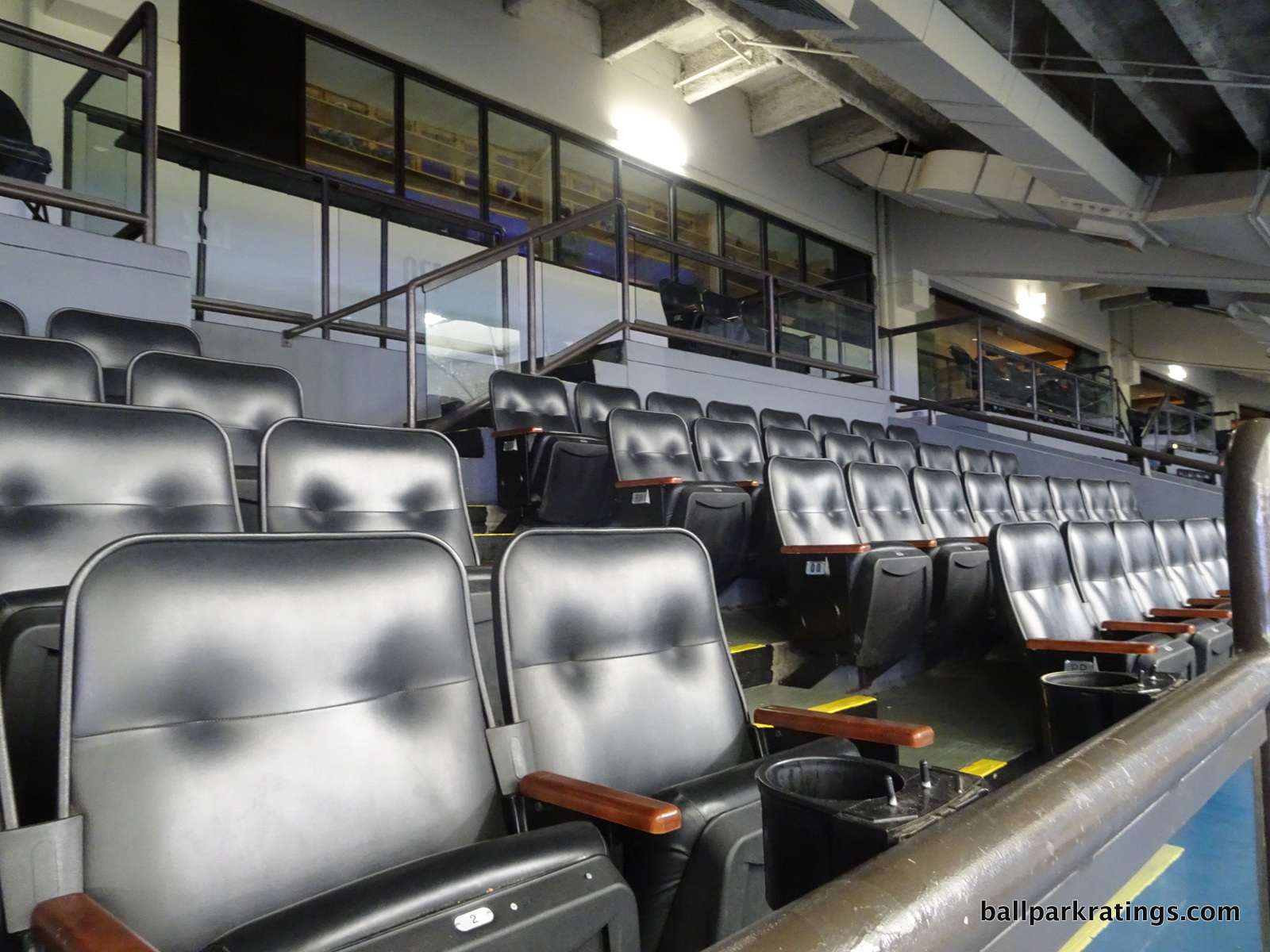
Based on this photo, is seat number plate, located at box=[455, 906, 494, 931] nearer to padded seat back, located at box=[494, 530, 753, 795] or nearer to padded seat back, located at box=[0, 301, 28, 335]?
padded seat back, located at box=[494, 530, 753, 795]

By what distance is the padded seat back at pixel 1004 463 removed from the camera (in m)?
5.63

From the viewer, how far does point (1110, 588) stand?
2.67 meters

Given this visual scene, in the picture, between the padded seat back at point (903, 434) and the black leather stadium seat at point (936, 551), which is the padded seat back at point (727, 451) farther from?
the padded seat back at point (903, 434)

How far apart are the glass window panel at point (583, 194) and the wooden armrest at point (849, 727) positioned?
14.3 feet

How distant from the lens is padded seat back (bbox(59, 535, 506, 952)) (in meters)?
0.72

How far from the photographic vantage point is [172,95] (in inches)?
172

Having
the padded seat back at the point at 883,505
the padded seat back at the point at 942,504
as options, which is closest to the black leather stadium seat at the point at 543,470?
the padded seat back at the point at 883,505

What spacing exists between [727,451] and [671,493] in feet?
3.25

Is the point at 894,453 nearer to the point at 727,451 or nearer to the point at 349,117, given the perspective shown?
the point at 727,451

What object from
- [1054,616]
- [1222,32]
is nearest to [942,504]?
[1054,616]

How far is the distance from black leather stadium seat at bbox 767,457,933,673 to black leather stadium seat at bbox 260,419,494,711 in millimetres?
1026

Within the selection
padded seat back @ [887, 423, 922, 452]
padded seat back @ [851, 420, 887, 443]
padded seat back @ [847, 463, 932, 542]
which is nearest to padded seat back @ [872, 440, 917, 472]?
padded seat back @ [851, 420, 887, 443]

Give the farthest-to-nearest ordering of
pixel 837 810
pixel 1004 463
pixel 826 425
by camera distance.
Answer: pixel 1004 463 < pixel 826 425 < pixel 837 810

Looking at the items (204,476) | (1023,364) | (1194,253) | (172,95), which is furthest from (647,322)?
(1194,253)
